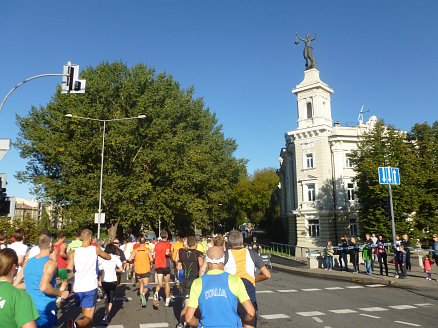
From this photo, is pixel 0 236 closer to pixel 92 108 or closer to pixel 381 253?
pixel 381 253

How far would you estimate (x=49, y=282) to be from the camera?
5000 mm

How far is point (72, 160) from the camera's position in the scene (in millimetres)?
27156

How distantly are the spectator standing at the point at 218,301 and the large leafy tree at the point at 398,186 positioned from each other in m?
27.9

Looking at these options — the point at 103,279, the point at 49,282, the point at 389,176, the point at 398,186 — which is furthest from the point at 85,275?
the point at 398,186

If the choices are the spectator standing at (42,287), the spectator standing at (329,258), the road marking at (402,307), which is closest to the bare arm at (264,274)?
the spectator standing at (42,287)

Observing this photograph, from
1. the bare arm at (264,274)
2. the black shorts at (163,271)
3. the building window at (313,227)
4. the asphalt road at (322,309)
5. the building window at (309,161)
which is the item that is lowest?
the asphalt road at (322,309)

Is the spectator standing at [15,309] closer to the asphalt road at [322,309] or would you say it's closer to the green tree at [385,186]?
the asphalt road at [322,309]

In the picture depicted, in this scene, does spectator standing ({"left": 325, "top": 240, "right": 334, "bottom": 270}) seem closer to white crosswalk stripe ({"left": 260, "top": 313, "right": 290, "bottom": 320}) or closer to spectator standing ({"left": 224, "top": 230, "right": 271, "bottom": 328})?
white crosswalk stripe ({"left": 260, "top": 313, "right": 290, "bottom": 320})

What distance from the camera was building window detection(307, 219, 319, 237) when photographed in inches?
1537

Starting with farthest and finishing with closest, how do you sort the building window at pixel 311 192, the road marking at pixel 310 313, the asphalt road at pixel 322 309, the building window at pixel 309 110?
the building window at pixel 309 110
the building window at pixel 311 192
the road marking at pixel 310 313
the asphalt road at pixel 322 309

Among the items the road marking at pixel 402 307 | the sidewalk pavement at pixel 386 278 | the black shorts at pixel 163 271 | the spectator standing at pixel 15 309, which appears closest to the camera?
the spectator standing at pixel 15 309

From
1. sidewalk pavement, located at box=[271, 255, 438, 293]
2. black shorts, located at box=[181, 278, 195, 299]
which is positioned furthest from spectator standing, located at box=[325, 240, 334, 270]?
black shorts, located at box=[181, 278, 195, 299]

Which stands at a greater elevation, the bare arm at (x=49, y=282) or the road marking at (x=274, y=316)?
the bare arm at (x=49, y=282)

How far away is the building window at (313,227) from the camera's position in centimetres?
3903
